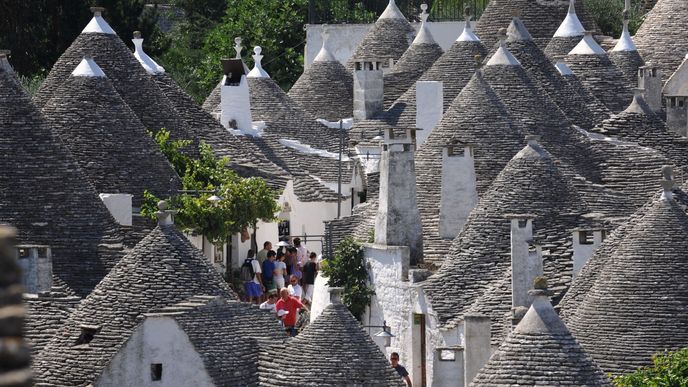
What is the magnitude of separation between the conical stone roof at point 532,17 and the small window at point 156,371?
37795 millimetres

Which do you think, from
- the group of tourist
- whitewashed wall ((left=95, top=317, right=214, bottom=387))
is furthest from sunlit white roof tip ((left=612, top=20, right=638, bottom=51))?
whitewashed wall ((left=95, top=317, right=214, bottom=387))

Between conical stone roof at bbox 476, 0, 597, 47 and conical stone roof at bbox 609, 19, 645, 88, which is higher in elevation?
conical stone roof at bbox 476, 0, 597, 47

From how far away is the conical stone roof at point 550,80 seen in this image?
51.4 m

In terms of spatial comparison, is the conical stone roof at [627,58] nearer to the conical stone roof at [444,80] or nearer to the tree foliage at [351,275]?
the conical stone roof at [444,80]

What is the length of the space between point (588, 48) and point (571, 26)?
10.9 feet

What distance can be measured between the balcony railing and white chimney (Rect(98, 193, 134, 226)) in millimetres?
38507

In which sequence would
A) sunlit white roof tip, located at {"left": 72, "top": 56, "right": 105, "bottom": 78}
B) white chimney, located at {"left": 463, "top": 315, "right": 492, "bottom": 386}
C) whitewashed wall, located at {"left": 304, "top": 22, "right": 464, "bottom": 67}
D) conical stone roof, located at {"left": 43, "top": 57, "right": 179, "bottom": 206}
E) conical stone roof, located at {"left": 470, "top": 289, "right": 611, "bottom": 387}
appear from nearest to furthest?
conical stone roof, located at {"left": 470, "top": 289, "right": 611, "bottom": 387} < white chimney, located at {"left": 463, "top": 315, "right": 492, "bottom": 386} < conical stone roof, located at {"left": 43, "top": 57, "right": 179, "bottom": 206} < sunlit white roof tip, located at {"left": 72, "top": 56, "right": 105, "bottom": 78} < whitewashed wall, located at {"left": 304, "top": 22, "right": 464, "bottom": 67}

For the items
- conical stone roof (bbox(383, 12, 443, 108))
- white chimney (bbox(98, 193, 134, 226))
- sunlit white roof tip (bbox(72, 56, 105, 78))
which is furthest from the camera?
conical stone roof (bbox(383, 12, 443, 108))

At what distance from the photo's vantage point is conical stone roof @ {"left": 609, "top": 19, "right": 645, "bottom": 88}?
62094 mm

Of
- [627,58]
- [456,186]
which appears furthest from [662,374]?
[627,58]

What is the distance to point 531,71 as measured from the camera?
51500 millimetres

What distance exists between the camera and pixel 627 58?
62656 millimetres

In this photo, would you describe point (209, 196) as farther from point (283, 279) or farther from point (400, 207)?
point (400, 207)

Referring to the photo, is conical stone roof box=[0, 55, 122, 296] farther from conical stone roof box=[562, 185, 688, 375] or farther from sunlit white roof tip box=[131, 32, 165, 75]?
sunlit white roof tip box=[131, 32, 165, 75]
